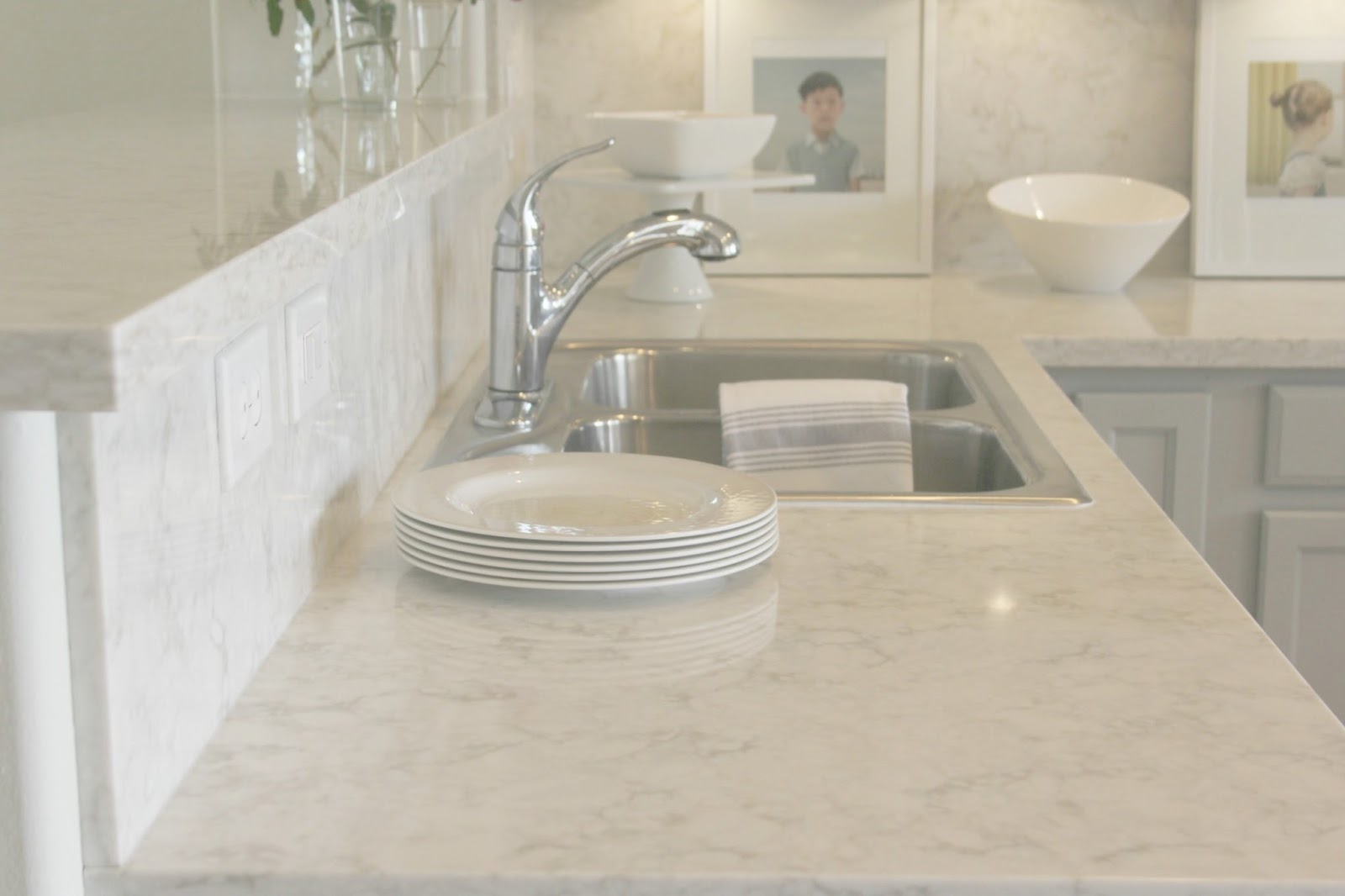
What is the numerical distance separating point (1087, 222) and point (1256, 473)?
1.97 ft

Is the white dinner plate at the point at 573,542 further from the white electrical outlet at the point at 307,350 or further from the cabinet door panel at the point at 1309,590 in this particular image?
the cabinet door panel at the point at 1309,590

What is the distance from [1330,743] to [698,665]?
0.36 metres

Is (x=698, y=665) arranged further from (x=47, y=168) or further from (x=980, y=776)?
(x=47, y=168)

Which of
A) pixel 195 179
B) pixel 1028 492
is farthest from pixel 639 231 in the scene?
pixel 195 179

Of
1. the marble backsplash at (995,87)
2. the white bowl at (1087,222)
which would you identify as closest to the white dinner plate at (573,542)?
the white bowl at (1087,222)

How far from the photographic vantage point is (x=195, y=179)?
1108 millimetres

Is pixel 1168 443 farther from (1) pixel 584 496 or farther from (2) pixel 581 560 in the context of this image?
(2) pixel 581 560

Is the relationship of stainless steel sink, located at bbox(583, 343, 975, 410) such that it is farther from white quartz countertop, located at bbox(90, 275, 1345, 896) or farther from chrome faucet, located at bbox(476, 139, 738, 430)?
white quartz countertop, located at bbox(90, 275, 1345, 896)

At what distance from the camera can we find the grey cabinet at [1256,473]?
213 cm

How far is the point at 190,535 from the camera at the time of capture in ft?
2.80

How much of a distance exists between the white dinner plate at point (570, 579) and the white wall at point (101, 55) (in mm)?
1005

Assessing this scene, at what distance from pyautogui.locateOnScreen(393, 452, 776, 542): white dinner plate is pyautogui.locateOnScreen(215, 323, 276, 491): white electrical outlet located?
0.17 meters

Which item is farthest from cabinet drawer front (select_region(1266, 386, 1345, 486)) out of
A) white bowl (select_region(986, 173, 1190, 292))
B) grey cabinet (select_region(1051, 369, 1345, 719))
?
white bowl (select_region(986, 173, 1190, 292))

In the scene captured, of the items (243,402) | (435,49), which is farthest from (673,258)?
(243,402)
